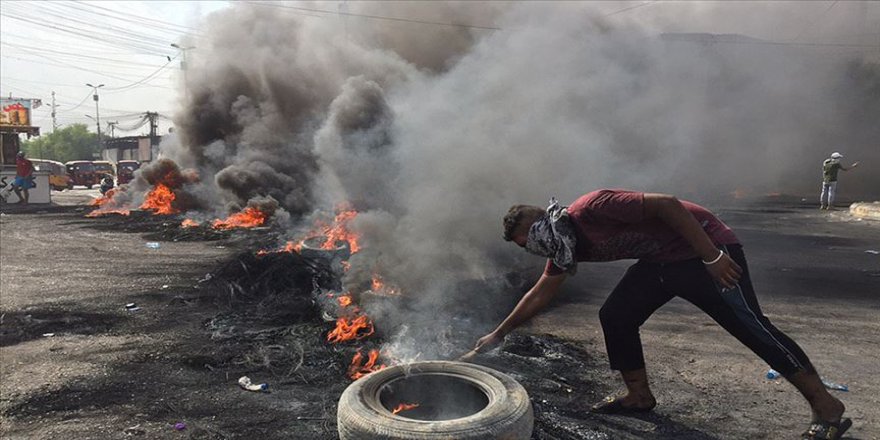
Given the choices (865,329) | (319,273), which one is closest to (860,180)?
(865,329)

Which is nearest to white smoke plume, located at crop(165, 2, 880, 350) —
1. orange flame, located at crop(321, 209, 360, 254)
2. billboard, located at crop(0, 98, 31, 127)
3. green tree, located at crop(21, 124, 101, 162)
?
orange flame, located at crop(321, 209, 360, 254)

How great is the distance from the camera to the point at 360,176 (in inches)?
371

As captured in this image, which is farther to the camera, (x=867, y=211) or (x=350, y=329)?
(x=867, y=211)

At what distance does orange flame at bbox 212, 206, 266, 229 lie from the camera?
13.8 m

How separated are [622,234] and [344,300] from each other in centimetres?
315

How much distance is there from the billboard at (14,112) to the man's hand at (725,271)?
27.5 metres

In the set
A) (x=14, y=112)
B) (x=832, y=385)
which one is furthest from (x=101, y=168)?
(x=832, y=385)

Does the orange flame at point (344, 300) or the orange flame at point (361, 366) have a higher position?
the orange flame at point (344, 300)

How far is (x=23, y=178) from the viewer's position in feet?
62.4

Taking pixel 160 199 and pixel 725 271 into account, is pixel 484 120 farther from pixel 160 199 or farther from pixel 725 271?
pixel 160 199

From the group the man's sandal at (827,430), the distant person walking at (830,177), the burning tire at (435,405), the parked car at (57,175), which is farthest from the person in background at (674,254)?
the parked car at (57,175)

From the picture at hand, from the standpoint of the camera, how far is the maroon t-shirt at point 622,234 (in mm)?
2791

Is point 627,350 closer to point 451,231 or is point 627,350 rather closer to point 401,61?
point 451,231

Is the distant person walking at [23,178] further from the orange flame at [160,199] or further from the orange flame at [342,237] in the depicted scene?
the orange flame at [342,237]
